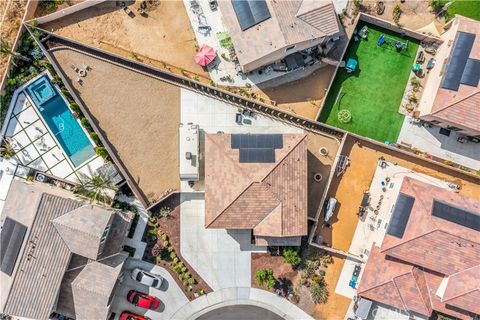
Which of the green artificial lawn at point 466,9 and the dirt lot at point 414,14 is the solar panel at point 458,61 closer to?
the dirt lot at point 414,14

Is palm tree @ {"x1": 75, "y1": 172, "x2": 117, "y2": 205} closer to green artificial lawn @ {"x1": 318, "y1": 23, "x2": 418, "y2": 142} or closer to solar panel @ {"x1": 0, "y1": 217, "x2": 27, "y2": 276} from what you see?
solar panel @ {"x1": 0, "y1": 217, "x2": 27, "y2": 276}

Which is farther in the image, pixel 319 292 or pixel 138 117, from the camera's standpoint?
pixel 138 117

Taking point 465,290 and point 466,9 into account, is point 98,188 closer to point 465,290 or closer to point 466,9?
point 465,290

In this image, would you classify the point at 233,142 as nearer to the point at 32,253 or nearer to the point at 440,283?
the point at 32,253

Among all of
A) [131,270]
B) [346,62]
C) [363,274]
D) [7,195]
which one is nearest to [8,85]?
[7,195]

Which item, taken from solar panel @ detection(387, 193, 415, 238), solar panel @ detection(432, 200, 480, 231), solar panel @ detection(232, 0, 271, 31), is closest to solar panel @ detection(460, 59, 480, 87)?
solar panel @ detection(432, 200, 480, 231)

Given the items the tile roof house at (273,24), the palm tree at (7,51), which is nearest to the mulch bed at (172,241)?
the tile roof house at (273,24)

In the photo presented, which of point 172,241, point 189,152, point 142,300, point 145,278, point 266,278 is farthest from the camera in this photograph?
point 172,241

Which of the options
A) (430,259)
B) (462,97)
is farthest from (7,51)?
(430,259)
